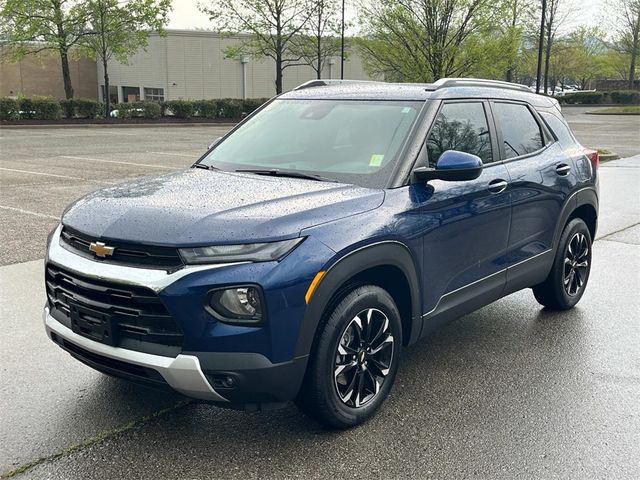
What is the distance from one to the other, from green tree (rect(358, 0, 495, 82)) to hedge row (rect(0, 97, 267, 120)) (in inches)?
541

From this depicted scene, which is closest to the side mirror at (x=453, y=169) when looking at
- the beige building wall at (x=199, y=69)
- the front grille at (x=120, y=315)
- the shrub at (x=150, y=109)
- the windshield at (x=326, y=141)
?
the windshield at (x=326, y=141)

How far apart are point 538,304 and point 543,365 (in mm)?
1426

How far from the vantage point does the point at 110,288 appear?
3.07m

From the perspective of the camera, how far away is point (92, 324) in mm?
3189

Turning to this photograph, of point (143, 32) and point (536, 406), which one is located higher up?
point (143, 32)

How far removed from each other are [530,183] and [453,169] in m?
1.24

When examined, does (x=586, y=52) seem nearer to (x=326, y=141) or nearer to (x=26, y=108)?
(x=26, y=108)

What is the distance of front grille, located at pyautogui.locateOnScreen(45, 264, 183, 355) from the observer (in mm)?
3014

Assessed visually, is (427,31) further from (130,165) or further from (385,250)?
(385,250)

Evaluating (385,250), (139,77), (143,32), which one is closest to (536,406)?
(385,250)

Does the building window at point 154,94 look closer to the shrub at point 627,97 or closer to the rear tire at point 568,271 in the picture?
the shrub at point 627,97

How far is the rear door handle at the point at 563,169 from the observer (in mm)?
5133

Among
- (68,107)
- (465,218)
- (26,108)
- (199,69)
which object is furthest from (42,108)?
(465,218)

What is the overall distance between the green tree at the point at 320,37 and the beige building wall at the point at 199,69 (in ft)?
27.6
